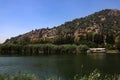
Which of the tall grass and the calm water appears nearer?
the calm water

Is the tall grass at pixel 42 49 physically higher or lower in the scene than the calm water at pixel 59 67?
higher

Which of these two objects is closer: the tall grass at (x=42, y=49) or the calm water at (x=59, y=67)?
the calm water at (x=59, y=67)

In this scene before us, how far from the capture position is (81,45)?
152 m

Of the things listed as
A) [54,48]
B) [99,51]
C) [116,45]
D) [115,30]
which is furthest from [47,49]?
[115,30]

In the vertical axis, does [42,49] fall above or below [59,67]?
above

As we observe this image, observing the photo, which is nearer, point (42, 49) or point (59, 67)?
point (59, 67)

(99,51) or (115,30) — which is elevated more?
(115,30)

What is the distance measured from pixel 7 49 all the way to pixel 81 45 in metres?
44.1

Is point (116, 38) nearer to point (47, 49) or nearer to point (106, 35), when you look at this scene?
point (106, 35)

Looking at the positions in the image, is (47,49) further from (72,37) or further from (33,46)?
(72,37)

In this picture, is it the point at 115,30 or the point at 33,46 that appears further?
the point at 115,30

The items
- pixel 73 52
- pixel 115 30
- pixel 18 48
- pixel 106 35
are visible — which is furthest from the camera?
pixel 115 30

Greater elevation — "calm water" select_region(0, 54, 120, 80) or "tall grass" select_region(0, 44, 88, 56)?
"tall grass" select_region(0, 44, 88, 56)

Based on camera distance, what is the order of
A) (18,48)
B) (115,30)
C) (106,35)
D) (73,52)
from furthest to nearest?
1. (115,30)
2. (106,35)
3. (18,48)
4. (73,52)
